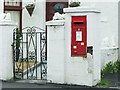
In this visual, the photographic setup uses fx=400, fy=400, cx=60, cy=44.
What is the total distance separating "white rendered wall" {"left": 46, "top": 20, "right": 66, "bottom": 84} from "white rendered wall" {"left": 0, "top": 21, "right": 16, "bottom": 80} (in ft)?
4.57

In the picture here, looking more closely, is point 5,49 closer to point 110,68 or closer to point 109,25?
point 110,68

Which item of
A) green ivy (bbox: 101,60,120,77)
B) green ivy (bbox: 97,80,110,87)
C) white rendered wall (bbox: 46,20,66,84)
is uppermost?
white rendered wall (bbox: 46,20,66,84)

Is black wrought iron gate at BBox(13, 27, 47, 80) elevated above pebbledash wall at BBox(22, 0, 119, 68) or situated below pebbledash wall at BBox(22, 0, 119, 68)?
below

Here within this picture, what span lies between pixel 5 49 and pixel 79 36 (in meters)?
2.46

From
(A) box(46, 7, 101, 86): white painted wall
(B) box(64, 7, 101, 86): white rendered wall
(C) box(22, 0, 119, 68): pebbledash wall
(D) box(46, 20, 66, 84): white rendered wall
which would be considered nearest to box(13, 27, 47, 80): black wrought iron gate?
(D) box(46, 20, 66, 84): white rendered wall

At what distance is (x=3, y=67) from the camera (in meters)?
12.2

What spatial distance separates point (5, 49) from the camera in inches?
480

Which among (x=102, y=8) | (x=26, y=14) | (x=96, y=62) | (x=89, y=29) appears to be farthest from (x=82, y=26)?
(x=26, y=14)

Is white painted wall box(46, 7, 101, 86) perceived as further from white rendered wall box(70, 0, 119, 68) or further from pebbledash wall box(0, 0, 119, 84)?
white rendered wall box(70, 0, 119, 68)

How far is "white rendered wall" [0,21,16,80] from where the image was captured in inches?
479

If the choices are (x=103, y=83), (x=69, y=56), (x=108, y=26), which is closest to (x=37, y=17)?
(x=108, y=26)

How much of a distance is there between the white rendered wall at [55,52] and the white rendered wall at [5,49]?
1.39 m

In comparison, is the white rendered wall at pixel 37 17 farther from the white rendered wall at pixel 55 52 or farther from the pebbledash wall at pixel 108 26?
the white rendered wall at pixel 55 52

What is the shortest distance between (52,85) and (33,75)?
158cm
